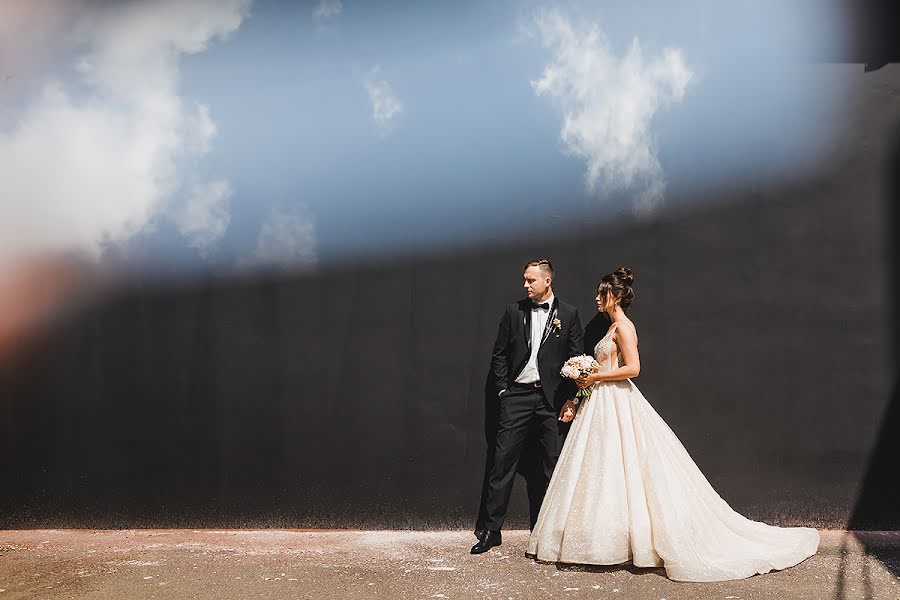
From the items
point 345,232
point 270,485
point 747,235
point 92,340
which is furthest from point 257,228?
point 747,235

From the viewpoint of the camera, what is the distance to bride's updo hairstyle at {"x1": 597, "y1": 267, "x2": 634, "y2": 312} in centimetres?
479

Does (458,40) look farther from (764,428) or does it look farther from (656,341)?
(764,428)

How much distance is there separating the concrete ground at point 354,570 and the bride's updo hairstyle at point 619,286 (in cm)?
178

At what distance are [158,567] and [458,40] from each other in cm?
423

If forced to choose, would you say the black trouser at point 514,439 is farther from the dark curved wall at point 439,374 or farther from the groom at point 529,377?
the dark curved wall at point 439,374

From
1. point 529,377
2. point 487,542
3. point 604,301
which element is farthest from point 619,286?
point 487,542

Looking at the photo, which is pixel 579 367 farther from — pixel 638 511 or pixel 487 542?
pixel 487 542

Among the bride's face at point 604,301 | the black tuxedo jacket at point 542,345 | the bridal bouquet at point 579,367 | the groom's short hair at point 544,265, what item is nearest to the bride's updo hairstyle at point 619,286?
the bride's face at point 604,301

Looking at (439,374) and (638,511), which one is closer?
(638,511)

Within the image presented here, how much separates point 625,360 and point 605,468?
719mm

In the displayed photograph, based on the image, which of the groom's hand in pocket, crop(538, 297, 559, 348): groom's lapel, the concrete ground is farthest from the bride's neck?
the concrete ground

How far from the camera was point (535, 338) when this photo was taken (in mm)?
4801

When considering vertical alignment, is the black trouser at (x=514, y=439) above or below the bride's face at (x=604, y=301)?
below

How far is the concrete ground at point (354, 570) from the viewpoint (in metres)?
3.82
